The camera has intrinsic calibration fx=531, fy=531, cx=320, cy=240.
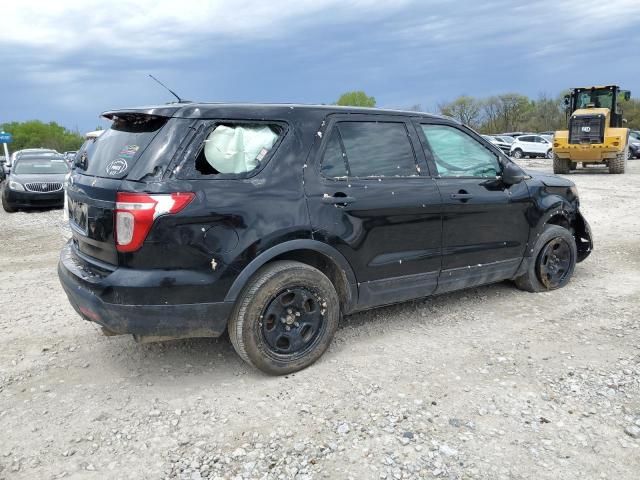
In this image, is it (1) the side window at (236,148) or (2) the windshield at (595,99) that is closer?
(1) the side window at (236,148)

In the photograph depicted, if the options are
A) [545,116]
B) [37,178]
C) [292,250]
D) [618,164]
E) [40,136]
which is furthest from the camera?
[40,136]

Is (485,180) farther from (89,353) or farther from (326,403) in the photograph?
(89,353)

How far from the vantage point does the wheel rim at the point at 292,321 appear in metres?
3.46

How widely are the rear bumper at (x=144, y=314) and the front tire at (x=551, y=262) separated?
314 centimetres

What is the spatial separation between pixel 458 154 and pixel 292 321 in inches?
82.3

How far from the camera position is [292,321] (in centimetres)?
356

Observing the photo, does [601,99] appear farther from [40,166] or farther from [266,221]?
A: [266,221]

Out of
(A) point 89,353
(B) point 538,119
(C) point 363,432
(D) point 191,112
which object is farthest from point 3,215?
(B) point 538,119

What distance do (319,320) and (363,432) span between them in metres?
0.93

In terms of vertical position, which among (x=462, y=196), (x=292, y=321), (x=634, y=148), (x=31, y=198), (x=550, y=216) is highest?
(x=634, y=148)

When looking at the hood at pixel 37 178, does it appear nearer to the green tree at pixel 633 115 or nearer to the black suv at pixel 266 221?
the black suv at pixel 266 221

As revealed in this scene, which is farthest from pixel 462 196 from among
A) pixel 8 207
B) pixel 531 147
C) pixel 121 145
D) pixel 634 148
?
pixel 531 147

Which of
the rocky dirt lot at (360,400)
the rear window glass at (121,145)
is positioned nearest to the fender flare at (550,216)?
the rocky dirt lot at (360,400)

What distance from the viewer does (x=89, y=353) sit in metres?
4.04
